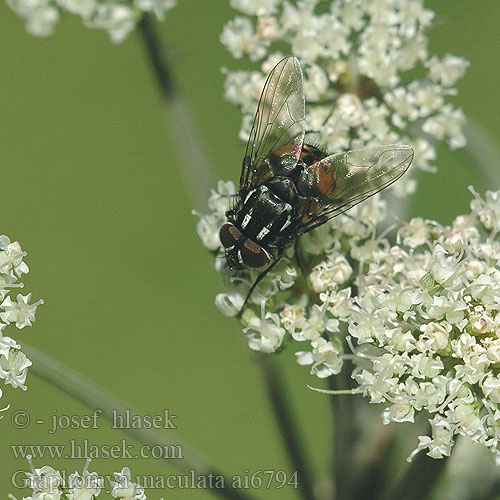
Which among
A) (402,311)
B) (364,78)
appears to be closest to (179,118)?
(364,78)

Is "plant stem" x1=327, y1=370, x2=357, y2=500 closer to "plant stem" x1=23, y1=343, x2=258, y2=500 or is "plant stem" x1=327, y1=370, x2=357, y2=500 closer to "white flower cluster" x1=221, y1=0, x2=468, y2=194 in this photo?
"plant stem" x1=23, y1=343, x2=258, y2=500

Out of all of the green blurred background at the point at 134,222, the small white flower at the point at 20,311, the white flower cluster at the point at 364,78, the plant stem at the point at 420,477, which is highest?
the green blurred background at the point at 134,222

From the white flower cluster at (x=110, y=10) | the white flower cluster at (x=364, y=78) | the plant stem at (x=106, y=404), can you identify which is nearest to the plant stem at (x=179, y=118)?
the white flower cluster at (x=110, y=10)

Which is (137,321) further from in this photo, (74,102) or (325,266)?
(325,266)

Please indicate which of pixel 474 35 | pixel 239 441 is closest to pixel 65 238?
pixel 239 441

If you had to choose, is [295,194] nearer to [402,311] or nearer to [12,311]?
[402,311]

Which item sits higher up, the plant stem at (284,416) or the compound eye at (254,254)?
the compound eye at (254,254)

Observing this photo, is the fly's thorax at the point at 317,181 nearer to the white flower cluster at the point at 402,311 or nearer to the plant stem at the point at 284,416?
the white flower cluster at the point at 402,311
